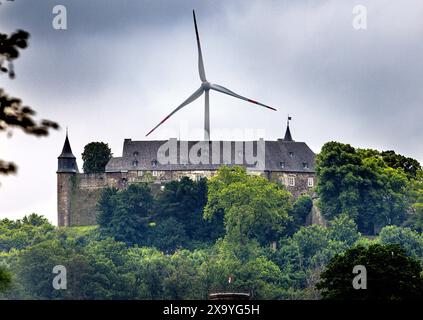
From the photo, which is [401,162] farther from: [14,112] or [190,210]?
[14,112]

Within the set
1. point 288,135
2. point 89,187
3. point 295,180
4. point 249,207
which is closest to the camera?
point 249,207

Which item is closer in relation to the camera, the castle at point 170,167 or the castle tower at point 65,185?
the castle tower at point 65,185

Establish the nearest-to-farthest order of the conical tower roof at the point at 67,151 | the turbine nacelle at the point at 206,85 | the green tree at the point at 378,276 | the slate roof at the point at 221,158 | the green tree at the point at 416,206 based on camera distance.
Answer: the green tree at the point at 378,276 < the turbine nacelle at the point at 206,85 < the green tree at the point at 416,206 < the conical tower roof at the point at 67,151 < the slate roof at the point at 221,158

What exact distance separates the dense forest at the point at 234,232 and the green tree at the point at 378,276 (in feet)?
106

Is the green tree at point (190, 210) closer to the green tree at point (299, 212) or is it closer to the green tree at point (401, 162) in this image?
the green tree at point (299, 212)

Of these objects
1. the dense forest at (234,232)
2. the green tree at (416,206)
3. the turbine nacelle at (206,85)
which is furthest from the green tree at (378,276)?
the green tree at (416,206)

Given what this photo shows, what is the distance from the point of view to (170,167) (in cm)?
14150

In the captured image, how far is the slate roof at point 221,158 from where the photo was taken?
140m

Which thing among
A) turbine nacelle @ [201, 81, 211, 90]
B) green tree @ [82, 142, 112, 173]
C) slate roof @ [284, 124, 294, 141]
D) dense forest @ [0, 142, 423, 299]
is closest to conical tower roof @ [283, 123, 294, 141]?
slate roof @ [284, 124, 294, 141]

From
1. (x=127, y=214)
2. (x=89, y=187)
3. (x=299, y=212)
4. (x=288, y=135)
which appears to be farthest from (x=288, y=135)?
(x=127, y=214)

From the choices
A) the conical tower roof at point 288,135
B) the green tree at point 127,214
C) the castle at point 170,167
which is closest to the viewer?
the green tree at point 127,214

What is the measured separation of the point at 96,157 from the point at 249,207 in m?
18.3

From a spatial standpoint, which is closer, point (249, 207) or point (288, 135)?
point (249, 207)
